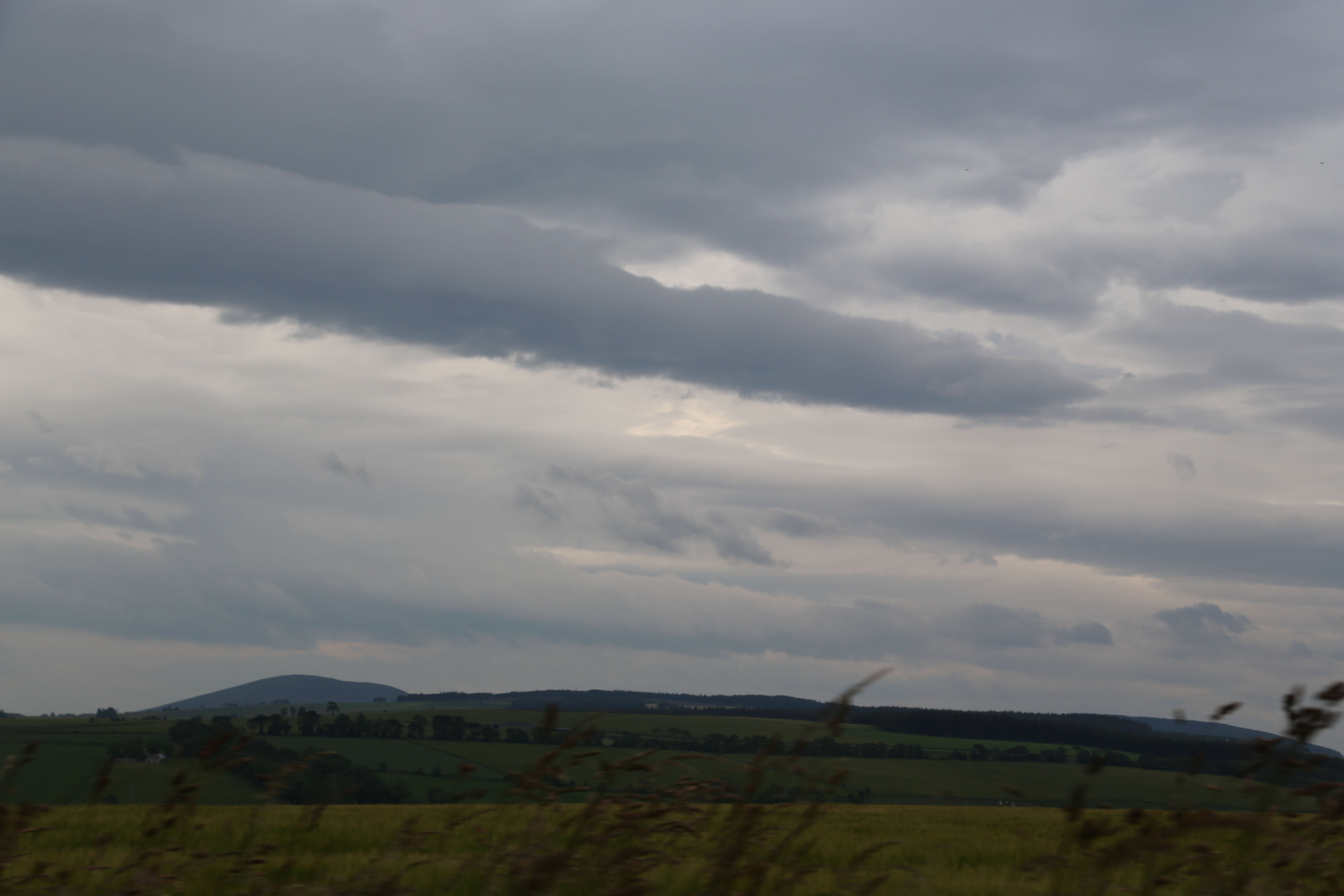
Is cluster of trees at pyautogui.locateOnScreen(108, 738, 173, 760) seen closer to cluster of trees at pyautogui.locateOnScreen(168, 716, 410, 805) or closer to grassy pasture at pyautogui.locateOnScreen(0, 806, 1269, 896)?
cluster of trees at pyautogui.locateOnScreen(168, 716, 410, 805)

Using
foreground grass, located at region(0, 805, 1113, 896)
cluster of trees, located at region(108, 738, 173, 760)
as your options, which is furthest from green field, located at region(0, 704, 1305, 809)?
foreground grass, located at region(0, 805, 1113, 896)

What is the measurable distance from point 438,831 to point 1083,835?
15.1ft

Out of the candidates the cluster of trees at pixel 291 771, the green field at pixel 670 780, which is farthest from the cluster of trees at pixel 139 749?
the cluster of trees at pixel 291 771

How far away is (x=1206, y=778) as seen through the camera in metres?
6.48

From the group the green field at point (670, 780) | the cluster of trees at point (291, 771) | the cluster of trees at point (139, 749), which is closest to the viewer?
the green field at point (670, 780)

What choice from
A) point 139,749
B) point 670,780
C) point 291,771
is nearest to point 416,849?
A: point 291,771

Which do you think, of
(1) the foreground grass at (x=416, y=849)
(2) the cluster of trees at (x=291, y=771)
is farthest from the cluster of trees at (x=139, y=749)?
(1) the foreground grass at (x=416, y=849)

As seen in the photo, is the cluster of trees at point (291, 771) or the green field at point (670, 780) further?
the cluster of trees at point (291, 771)

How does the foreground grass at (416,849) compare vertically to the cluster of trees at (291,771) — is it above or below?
below

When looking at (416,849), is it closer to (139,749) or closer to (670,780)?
(670,780)

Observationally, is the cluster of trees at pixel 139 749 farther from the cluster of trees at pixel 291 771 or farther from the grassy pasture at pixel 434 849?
the grassy pasture at pixel 434 849

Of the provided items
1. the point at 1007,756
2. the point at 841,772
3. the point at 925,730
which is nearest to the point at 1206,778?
the point at 841,772

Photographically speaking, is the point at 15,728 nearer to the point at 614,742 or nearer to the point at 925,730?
the point at 614,742

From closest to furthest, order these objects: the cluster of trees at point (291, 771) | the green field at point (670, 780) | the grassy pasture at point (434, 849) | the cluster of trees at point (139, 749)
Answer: the green field at point (670, 780), the grassy pasture at point (434, 849), the cluster of trees at point (291, 771), the cluster of trees at point (139, 749)
